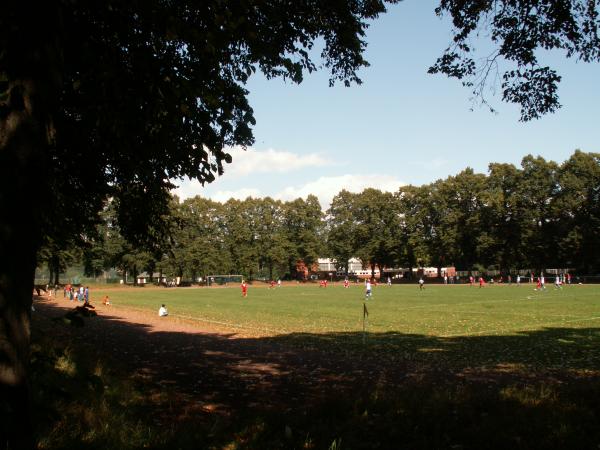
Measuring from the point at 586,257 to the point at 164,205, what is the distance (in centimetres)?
7679

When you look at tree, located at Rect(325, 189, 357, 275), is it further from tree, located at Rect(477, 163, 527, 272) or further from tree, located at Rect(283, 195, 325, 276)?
tree, located at Rect(477, 163, 527, 272)

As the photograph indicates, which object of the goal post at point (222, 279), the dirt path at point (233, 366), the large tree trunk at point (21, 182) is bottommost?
the goal post at point (222, 279)

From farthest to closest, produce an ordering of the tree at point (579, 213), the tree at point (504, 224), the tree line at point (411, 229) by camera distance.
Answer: the tree at point (504, 224)
the tree line at point (411, 229)
the tree at point (579, 213)

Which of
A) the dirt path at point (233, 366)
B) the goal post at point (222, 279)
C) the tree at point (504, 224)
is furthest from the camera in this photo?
the goal post at point (222, 279)

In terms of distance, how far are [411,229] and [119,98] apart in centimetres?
9476

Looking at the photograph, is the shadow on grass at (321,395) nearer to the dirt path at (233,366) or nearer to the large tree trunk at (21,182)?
the dirt path at (233,366)

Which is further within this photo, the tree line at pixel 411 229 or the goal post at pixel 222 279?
the goal post at pixel 222 279

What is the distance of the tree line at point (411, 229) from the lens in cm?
7862

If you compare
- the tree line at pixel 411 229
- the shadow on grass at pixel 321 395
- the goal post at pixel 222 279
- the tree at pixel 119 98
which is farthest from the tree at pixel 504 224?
the tree at pixel 119 98

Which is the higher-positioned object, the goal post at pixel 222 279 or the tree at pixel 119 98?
the tree at pixel 119 98

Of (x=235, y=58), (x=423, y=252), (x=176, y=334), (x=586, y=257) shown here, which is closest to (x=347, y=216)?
(x=423, y=252)

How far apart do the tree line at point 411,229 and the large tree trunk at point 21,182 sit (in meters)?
69.8

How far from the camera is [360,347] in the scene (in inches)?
580

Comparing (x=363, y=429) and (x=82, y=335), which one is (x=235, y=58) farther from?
(x=82, y=335)
